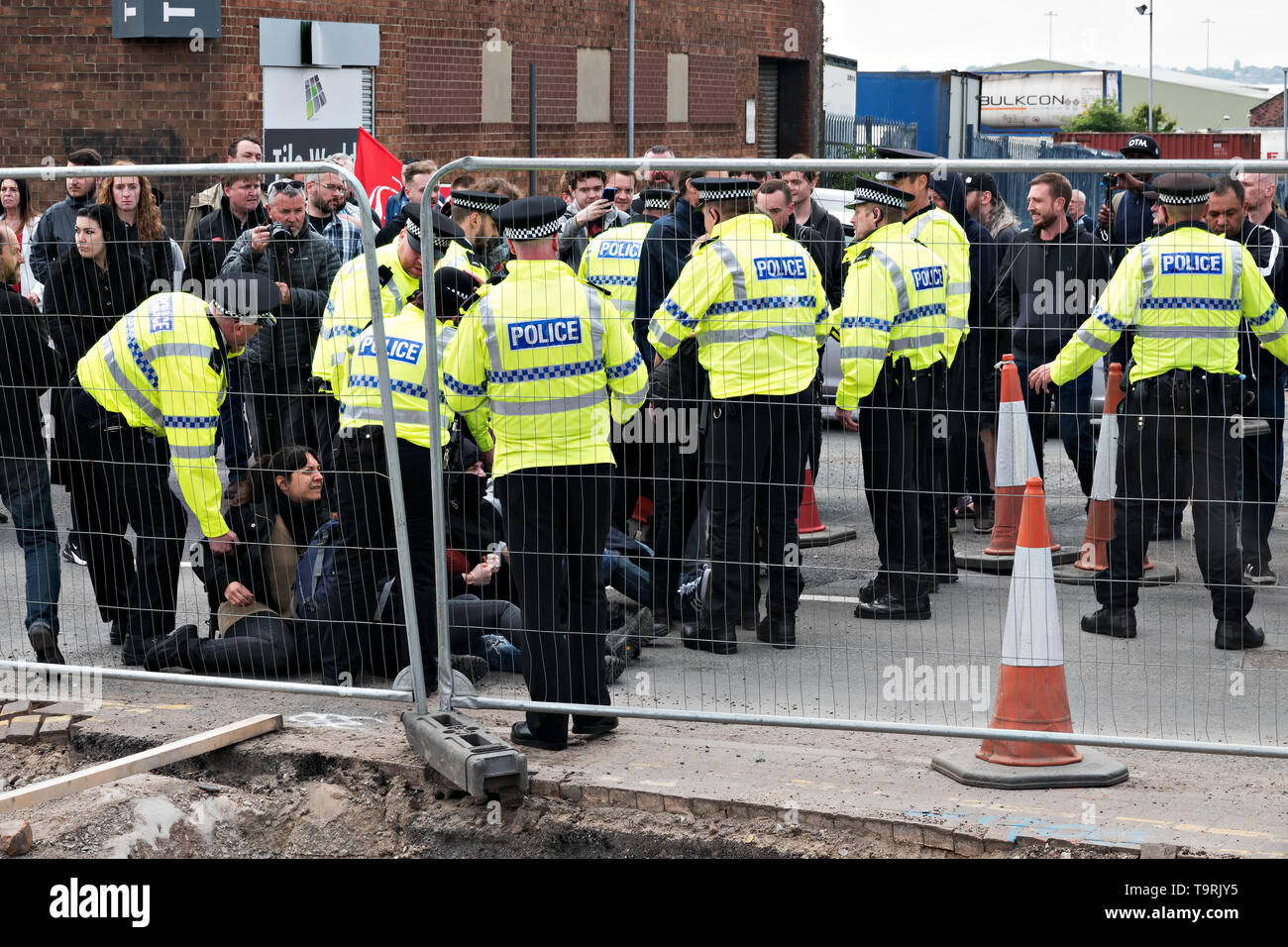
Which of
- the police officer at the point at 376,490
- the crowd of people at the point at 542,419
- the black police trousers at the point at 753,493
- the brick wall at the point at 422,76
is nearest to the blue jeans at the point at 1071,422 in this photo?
the crowd of people at the point at 542,419

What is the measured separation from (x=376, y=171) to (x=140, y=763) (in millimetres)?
6315

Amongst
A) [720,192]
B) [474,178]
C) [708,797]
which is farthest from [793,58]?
[708,797]

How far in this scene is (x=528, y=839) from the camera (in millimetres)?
5469

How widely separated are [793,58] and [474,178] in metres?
22.3

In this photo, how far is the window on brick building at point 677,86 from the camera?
88.6ft

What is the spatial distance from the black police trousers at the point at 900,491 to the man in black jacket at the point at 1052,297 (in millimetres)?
753

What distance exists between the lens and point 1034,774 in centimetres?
557

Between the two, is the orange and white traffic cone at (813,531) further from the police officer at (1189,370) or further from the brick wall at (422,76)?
the brick wall at (422,76)

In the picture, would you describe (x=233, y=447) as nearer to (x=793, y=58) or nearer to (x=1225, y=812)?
(x=1225, y=812)

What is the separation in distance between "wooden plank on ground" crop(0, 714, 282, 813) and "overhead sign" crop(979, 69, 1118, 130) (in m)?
50.7

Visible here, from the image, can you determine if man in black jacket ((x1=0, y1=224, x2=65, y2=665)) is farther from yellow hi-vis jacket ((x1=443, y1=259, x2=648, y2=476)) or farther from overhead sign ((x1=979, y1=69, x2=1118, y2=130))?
overhead sign ((x1=979, y1=69, x2=1118, y2=130))

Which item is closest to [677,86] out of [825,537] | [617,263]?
[825,537]

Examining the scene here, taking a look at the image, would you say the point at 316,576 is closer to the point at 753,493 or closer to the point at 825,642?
the point at 753,493

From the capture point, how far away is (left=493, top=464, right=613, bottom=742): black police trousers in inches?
236
